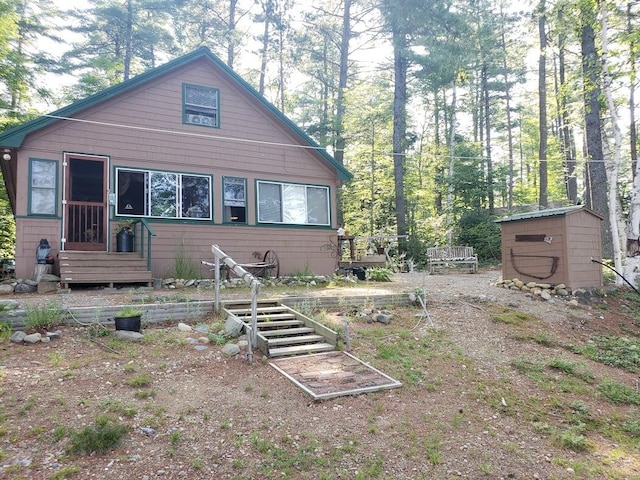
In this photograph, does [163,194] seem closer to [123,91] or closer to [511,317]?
[123,91]

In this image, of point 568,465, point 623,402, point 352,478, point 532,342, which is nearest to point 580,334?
point 532,342

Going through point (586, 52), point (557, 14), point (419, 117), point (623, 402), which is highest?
point (419, 117)

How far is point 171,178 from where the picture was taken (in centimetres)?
1048

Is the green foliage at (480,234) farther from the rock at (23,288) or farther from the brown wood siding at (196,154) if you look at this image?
the rock at (23,288)

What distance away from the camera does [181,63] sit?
35.0 ft

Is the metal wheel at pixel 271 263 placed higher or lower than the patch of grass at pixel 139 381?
higher

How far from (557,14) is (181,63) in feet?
37.1

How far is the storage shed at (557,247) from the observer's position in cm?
947

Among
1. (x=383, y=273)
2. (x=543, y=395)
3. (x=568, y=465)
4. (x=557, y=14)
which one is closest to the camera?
(x=568, y=465)

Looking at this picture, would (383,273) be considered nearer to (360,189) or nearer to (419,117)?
(360,189)

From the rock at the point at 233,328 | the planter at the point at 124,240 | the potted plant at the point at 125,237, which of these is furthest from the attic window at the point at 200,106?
the rock at the point at 233,328

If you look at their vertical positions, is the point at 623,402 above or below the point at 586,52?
below

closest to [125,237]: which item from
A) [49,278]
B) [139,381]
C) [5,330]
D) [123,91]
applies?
[49,278]

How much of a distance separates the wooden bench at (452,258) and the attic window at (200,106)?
891 cm
